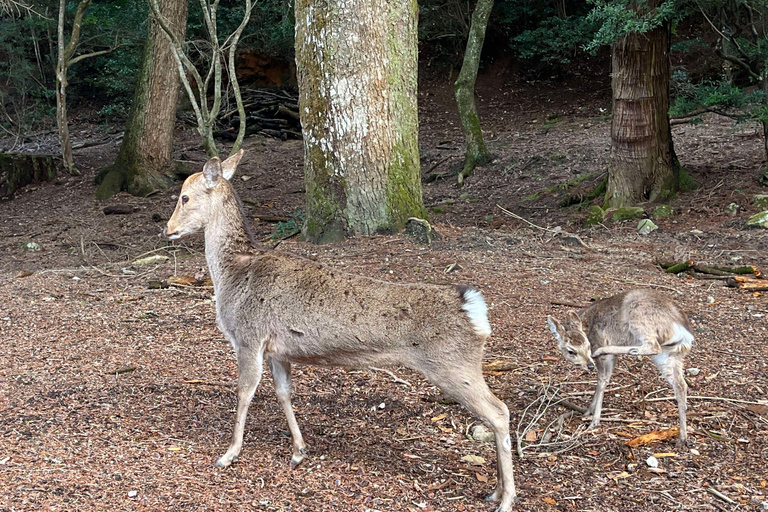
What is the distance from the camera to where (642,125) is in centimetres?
1162

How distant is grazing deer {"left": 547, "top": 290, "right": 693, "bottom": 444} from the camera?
494cm

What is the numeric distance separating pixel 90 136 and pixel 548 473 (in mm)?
22475

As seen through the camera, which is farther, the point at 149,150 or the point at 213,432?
the point at 149,150

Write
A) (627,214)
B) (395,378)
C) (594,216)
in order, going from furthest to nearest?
(594,216), (627,214), (395,378)

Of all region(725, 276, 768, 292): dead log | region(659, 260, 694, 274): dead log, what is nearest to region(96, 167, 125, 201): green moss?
region(659, 260, 694, 274): dead log

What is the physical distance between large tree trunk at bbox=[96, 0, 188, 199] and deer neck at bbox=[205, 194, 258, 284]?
11378 mm

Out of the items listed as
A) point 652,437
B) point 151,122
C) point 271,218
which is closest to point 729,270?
point 652,437

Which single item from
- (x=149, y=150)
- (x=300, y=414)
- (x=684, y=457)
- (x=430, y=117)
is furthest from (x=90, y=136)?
(x=684, y=457)

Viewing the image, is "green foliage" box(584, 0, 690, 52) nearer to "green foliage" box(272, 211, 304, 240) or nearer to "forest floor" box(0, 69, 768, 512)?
"forest floor" box(0, 69, 768, 512)

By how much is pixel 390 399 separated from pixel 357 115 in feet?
14.5

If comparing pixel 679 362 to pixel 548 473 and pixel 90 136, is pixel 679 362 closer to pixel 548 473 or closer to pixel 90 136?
pixel 548 473

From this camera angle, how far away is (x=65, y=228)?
14234 millimetres

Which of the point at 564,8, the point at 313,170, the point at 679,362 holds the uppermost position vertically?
the point at 564,8

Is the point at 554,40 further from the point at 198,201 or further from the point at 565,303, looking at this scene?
the point at 198,201
